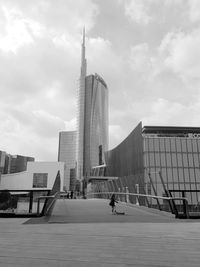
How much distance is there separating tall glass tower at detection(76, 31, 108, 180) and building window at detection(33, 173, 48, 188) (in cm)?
6999

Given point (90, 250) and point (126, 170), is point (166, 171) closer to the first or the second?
point (126, 170)

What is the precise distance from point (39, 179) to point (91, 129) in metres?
77.7

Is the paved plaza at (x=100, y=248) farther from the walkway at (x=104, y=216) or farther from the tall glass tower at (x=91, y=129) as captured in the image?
the tall glass tower at (x=91, y=129)

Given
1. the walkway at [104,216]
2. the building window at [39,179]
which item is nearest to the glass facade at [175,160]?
the walkway at [104,216]

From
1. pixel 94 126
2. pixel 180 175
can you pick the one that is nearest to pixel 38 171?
pixel 180 175

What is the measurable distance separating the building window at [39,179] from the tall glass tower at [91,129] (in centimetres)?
6999

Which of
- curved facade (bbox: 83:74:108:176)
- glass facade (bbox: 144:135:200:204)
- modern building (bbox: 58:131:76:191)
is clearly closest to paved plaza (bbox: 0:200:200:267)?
glass facade (bbox: 144:135:200:204)

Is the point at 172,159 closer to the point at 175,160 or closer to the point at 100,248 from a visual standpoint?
the point at 175,160

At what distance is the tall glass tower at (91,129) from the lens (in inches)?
6284

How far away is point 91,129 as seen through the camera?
522 feet

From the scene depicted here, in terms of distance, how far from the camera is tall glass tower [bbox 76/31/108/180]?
15962 centimetres

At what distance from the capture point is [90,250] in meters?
4.06

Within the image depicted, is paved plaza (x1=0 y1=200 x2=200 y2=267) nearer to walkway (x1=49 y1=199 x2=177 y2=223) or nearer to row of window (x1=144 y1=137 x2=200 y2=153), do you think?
walkway (x1=49 y1=199 x2=177 y2=223)

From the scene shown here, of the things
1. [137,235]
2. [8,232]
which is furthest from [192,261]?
[8,232]
